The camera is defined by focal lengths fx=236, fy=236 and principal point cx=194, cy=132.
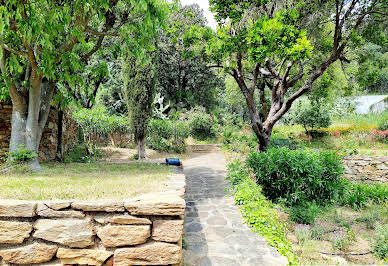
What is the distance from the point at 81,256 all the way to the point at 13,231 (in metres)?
0.67

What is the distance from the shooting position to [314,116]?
39.3 ft

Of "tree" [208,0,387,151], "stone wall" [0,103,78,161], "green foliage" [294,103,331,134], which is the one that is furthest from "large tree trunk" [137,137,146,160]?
"green foliage" [294,103,331,134]

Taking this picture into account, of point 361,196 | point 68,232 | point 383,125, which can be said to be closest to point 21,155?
point 68,232

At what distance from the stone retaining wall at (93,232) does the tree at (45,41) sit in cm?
277

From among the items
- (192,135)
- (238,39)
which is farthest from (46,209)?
(192,135)

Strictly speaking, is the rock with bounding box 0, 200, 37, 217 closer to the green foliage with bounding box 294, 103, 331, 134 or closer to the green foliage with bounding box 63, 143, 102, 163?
the green foliage with bounding box 63, 143, 102, 163

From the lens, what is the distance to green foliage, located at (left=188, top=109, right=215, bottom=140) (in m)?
13.5

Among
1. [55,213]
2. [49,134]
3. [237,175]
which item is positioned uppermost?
[49,134]

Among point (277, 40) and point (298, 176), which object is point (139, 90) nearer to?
point (277, 40)

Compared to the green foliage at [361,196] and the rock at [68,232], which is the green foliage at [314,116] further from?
the rock at [68,232]

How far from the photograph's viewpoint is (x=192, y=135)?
1388cm

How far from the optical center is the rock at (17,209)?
217 centimetres

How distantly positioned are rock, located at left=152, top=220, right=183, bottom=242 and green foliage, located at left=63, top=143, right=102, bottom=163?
20.0ft

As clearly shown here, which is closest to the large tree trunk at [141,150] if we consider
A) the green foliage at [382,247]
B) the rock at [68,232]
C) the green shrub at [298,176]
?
the green shrub at [298,176]
